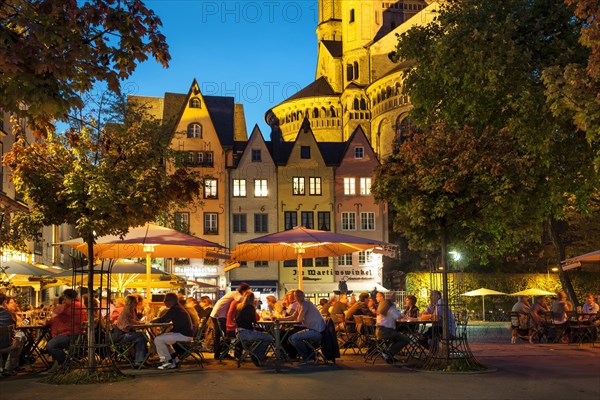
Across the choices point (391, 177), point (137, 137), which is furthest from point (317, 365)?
point (137, 137)

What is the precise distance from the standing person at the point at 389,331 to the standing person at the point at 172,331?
3.64m

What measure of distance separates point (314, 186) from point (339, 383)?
45.5m

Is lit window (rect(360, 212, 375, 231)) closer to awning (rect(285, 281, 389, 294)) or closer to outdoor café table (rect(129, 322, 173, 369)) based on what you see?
awning (rect(285, 281, 389, 294))

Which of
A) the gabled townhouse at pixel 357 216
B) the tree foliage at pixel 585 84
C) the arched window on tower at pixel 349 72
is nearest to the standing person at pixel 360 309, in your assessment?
the tree foliage at pixel 585 84

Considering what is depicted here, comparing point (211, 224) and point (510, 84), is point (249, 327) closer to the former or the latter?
point (510, 84)

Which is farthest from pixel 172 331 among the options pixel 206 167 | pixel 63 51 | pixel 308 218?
pixel 308 218

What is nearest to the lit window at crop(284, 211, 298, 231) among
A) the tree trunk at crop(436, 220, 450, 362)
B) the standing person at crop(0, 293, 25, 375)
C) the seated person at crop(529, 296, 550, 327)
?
the seated person at crop(529, 296, 550, 327)

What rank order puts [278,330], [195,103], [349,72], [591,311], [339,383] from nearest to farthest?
1. [339,383]
2. [278,330]
3. [591,311]
4. [195,103]
5. [349,72]

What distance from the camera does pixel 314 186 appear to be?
5888cm

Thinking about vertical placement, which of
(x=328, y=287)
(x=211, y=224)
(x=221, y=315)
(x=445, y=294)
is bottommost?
(x=221, y=315)

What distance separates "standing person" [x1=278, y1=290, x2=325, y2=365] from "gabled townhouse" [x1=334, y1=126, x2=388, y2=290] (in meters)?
41.4

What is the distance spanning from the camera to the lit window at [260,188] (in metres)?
58.2

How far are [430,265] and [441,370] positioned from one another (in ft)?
6.48

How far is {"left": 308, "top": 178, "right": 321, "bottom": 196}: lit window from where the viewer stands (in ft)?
193
